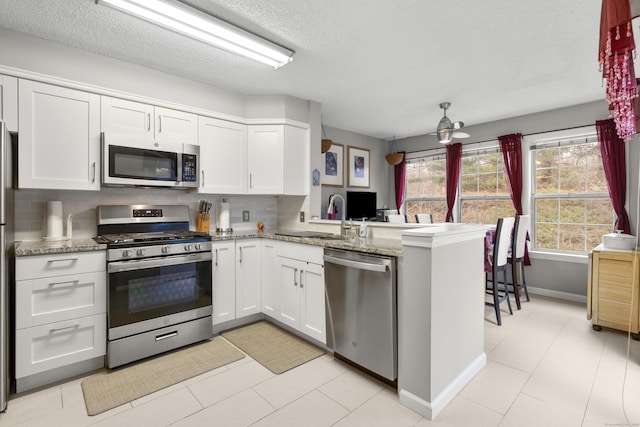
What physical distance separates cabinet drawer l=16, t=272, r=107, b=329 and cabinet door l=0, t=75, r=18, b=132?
1137 mm

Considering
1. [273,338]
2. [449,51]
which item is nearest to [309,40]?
[449,51]

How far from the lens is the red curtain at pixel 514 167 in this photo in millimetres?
4445

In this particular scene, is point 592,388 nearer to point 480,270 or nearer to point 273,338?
point 480,270

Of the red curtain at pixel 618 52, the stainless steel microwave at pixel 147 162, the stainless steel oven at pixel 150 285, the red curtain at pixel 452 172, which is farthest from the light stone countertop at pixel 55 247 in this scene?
the red curtain at pixel 452 172

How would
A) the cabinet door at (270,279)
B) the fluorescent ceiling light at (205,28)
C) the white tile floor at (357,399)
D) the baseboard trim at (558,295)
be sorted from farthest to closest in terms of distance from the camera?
the baseboard trim at (558,295), the cabinet door at (270,279), the fluorescent ceiling light at (205,28), the white tile floor at (357,399)

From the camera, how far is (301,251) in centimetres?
276

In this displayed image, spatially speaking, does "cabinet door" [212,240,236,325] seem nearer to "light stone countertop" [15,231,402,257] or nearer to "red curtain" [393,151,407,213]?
"light stone countertop" [15,231,402,257]

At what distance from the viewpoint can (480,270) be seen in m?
2.36

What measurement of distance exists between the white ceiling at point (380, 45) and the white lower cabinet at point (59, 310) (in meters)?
1.66

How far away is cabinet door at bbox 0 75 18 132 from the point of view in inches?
86.4

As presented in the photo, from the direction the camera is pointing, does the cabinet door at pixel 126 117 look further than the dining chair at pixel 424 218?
No

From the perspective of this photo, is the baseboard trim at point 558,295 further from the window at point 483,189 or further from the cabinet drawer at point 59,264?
the cabinet drawer at point 59,264

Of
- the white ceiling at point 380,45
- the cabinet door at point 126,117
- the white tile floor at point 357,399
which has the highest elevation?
the white ceiling at point 380,45

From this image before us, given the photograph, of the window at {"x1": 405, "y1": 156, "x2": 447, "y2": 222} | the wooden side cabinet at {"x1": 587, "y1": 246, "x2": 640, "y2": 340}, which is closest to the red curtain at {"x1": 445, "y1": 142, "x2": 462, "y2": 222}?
the window at {"x1": 405, "y1": 156, "x2": 447, "y2": 222}
